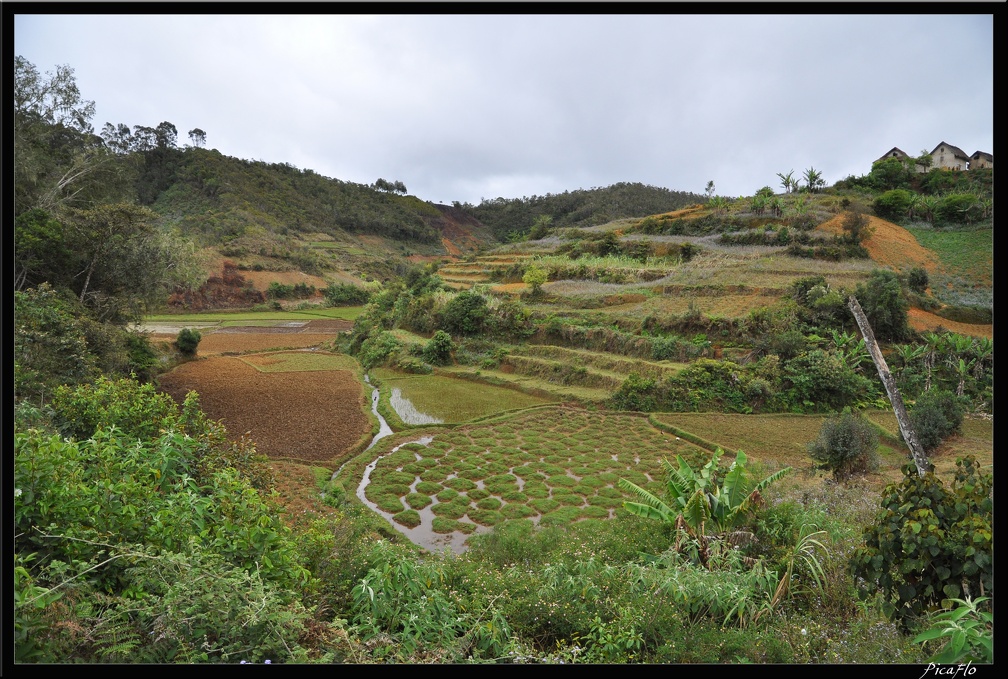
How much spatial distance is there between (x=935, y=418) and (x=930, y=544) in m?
7.42

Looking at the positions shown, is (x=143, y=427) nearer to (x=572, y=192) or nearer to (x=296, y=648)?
(x=296, y=648)

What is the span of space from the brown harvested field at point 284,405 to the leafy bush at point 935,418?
1008cm

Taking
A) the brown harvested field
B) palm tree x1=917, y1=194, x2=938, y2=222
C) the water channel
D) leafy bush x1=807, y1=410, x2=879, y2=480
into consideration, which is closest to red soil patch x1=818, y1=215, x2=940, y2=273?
palm tree x1=917, y1=194, x2=938, y2=222

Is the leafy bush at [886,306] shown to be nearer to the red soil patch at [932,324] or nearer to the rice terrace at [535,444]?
the rice terrace at [535,444]

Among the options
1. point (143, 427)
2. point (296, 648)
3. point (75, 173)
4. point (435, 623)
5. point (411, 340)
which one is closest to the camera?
point (296, 648)

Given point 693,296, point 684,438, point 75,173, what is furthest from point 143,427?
point 693,296

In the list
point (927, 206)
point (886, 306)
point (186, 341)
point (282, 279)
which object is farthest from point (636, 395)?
point (282, 279)

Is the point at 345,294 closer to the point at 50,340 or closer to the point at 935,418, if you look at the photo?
the point at 50,340

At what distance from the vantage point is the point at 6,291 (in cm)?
216

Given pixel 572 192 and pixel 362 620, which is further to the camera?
pixel 572 192

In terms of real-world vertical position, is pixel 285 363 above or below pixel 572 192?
below

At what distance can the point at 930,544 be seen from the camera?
7.93ft

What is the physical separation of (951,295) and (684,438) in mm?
7606
